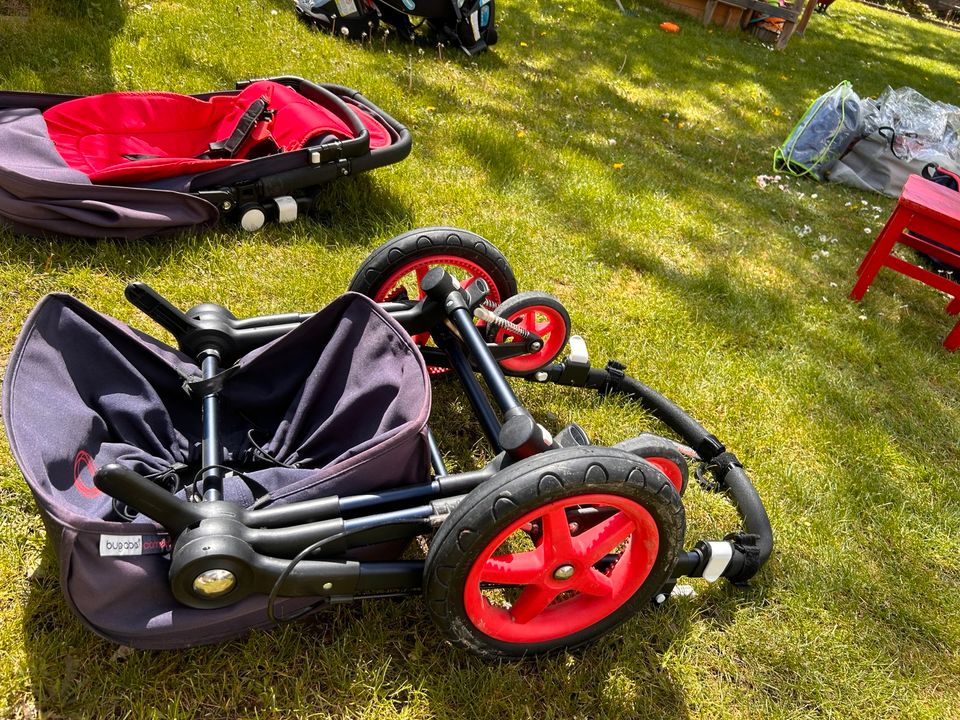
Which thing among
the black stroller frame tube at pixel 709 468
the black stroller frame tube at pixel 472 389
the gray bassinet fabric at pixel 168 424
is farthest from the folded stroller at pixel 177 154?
the black stroller frame tube at pixel 709 468

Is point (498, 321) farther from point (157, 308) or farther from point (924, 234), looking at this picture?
point (924, 234)

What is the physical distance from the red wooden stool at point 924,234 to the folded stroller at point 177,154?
9.28ft

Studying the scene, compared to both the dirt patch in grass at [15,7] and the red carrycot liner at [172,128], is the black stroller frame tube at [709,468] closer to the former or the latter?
the red carrycot liner at [172,128]

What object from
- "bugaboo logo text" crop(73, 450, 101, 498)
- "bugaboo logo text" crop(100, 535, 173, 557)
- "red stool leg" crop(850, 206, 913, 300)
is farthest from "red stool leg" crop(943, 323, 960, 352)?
"bugaboo logo text" crop(73, 450, 101, 498)

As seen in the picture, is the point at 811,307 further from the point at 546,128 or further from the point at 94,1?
the point at 94,1

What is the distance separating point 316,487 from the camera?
173 cm

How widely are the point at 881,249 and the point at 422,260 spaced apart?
3026 millimetres

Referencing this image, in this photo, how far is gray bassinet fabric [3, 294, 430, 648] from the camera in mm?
1536

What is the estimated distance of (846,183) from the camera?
5.73 metres

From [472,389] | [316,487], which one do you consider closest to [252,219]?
[472,389]

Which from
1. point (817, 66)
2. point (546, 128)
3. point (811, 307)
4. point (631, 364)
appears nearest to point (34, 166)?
point (631, 364)

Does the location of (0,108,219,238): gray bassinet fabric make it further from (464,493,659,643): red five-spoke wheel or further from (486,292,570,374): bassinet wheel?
(464,493,659,643): red five-spoke wheel

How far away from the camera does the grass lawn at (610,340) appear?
180cm

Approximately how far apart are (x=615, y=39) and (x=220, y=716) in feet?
26.1
